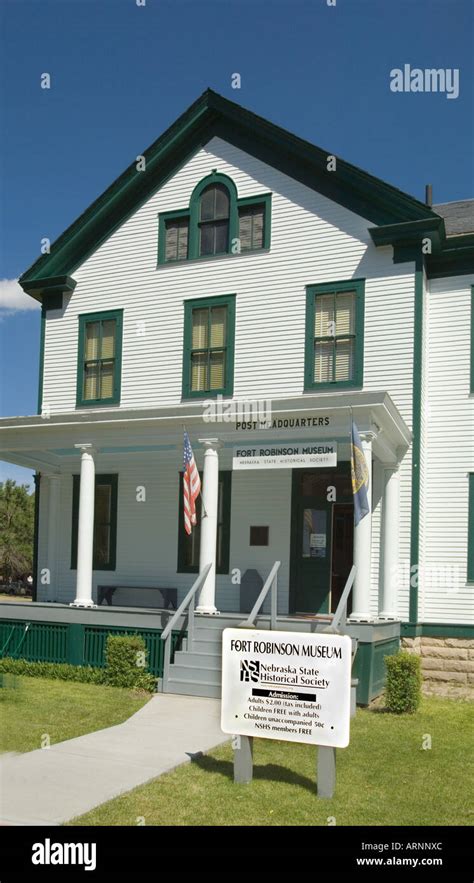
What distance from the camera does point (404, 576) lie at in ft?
48.4

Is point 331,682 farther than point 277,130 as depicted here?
No

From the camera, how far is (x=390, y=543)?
1456cm

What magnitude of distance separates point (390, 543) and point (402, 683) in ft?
10.4

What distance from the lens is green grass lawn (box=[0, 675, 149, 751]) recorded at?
9781mm

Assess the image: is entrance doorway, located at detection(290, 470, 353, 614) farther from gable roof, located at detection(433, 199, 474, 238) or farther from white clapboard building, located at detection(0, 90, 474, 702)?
gable roof, located at detection(433, 199, 474, 238)

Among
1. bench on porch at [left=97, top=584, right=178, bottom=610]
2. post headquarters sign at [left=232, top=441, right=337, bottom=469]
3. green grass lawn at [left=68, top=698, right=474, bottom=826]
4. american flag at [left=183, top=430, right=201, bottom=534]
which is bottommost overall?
green grass lawn at [left=68, top=698, right=474, bottom=826]

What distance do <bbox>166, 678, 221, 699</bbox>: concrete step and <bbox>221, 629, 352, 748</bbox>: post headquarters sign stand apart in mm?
4535

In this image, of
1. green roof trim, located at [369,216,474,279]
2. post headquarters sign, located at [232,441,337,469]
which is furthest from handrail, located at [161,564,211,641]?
green roof trim, located at [369,216,474,279]

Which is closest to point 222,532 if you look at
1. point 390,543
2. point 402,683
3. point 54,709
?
point 390,543

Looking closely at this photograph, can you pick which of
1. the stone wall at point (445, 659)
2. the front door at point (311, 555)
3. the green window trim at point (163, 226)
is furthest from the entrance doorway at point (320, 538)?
the green window trim at point (163, 226)

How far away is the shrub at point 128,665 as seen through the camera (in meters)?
13.0
